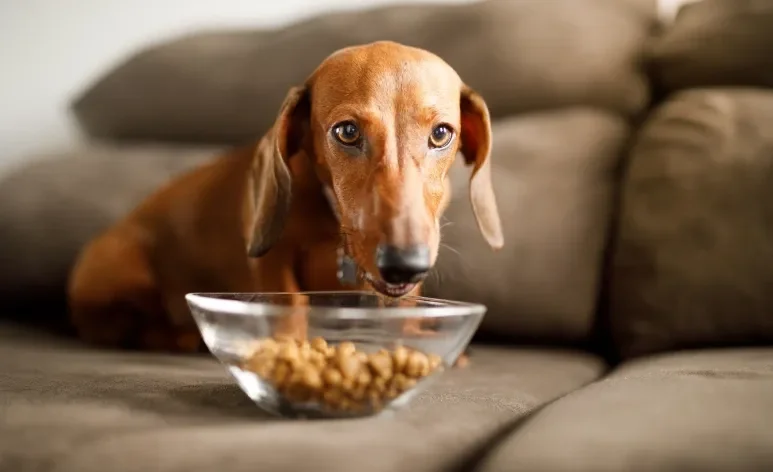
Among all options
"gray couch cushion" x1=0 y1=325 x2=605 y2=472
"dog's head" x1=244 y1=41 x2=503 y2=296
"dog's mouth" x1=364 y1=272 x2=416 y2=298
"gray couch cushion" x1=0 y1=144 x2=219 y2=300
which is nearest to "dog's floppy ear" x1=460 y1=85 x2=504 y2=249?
"dog's head" x1=244 y1=41 x2=503 y2=296

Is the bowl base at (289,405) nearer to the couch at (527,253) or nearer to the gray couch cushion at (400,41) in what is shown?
the couch at (527,253)

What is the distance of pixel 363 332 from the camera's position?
0.88 m

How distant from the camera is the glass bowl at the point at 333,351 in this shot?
0.86 m

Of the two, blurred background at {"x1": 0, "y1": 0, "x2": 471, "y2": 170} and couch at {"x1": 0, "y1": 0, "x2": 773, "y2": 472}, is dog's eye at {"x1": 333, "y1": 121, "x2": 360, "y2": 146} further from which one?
blurred background at {"x1": 0, "y1": 0, "x2": 471, "y2": 170}

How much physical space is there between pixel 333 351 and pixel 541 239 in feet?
2.73

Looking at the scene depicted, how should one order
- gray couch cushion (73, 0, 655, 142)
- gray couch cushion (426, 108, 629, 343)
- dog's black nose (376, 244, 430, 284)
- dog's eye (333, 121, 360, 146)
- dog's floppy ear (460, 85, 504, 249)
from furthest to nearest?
gray couch cushion (73, 0, 655, 142) → gray couch cushion (426, 108, 629, 343) → dog's floppy ear (460, 85, 504, 249) → dog's eye (333, 121, 360, 146) → dog's black nose (376, 244, 430, 284)

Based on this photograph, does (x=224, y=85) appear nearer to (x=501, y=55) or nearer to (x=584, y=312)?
(x=501, y=55)

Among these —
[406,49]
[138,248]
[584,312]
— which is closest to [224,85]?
[138,248]

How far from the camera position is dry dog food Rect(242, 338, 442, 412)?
0.87 meters

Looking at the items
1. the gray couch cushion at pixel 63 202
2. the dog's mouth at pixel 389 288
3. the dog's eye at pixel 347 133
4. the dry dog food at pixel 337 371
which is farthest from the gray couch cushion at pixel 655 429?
Answer: the gray couch cushion at pixel 63 202

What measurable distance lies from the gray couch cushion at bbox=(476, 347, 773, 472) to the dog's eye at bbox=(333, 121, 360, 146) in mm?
501

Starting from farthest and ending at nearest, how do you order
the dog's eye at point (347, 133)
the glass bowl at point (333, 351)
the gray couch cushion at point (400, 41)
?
the gray couch cushion at point (400, 41), the dog's eye at point (347, 133), the glass bowl at point (333, 351)

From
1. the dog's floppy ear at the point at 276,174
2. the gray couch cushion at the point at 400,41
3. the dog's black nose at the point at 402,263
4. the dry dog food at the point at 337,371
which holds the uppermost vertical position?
the gray couch cushion at the point at 400,41

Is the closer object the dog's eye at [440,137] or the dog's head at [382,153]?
the dog's head at [382,153]
